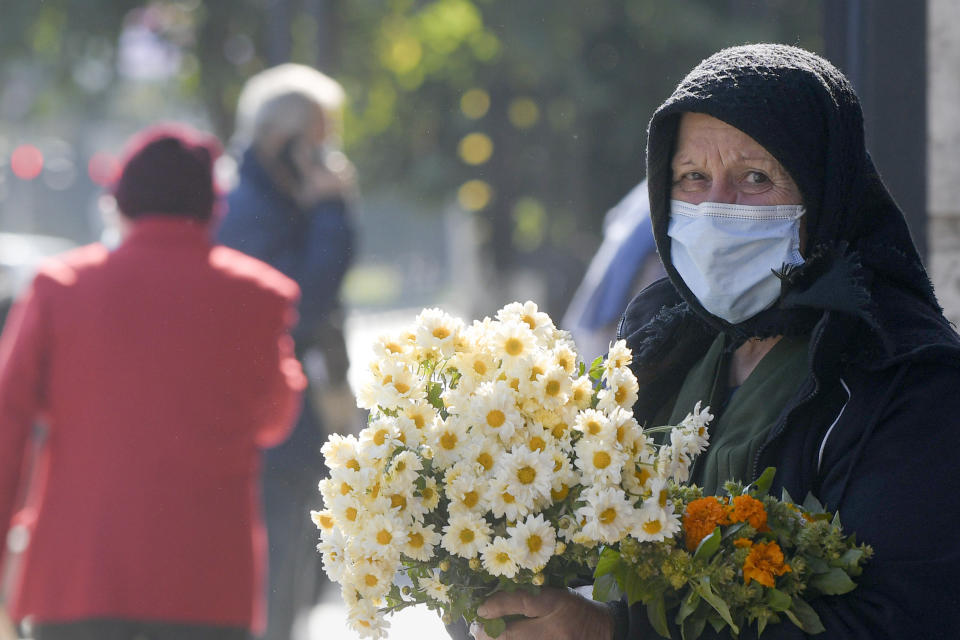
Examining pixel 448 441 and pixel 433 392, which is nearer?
pixel 448 441

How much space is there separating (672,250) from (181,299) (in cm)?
199

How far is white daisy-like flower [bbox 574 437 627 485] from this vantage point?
1.84m

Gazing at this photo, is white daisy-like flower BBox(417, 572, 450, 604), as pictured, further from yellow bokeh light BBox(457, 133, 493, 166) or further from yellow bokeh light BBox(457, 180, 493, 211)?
yellow bokeh light BBox(457, 180, 493, 211)

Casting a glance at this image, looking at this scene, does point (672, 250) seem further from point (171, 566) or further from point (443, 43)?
point (443, 43)

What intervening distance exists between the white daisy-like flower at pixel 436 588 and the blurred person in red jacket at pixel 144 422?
2.16 meters

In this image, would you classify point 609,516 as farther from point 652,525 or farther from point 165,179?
point 165,179

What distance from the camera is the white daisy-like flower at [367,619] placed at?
1.96 metres

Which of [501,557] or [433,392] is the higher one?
[433,392]

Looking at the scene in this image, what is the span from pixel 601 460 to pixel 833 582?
0.35 meters

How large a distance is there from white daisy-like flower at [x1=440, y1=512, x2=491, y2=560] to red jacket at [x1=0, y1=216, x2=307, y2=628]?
223cm

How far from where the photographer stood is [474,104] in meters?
16.2

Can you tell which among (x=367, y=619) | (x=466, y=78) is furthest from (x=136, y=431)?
(x=466, y=78)

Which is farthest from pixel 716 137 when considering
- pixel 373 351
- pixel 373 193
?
pixel 373 193

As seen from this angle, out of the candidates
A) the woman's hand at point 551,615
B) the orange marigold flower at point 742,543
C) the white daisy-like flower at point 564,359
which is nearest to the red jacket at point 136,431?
the woman's hand at point 551,615
